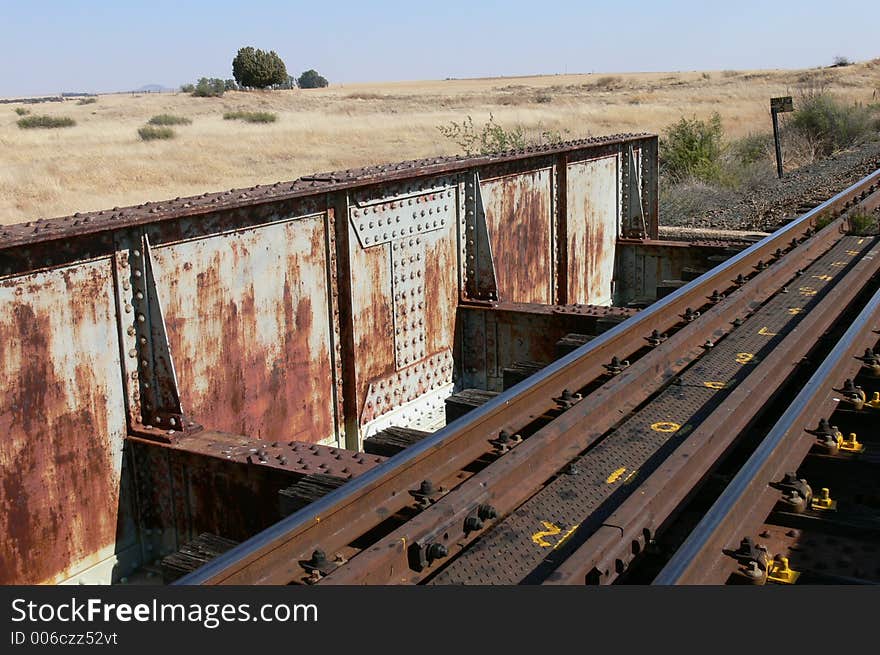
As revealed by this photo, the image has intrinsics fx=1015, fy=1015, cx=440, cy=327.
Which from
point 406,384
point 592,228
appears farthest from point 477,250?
point 592,228

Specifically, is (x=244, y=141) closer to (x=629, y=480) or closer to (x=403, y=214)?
(x=403, y=214)

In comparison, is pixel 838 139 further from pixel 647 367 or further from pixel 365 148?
pixel 647 367

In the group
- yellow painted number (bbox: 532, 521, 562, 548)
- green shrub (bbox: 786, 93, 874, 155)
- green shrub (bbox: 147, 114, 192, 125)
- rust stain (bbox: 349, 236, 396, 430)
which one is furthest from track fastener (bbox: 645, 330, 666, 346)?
green shrub (bbox: 147, 114, 192, 125)

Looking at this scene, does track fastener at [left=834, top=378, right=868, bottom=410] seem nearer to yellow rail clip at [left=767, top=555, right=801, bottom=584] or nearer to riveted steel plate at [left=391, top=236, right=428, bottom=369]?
yellow rail clip at [left=767, top=555, right=801, bottom=584]

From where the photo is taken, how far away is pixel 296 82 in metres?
190

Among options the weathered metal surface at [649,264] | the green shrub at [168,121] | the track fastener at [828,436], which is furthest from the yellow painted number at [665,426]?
the green shrub at [168,121]

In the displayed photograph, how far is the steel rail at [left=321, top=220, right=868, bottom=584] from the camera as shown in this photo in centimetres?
356

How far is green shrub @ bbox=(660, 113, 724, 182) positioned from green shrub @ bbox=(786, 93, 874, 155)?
10.0 meters

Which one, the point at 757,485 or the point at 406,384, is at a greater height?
the point at 757,485

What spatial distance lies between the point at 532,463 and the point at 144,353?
2307 mm

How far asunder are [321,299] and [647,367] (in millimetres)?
2336

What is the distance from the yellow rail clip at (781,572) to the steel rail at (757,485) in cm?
15

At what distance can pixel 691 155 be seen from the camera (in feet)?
71.9
